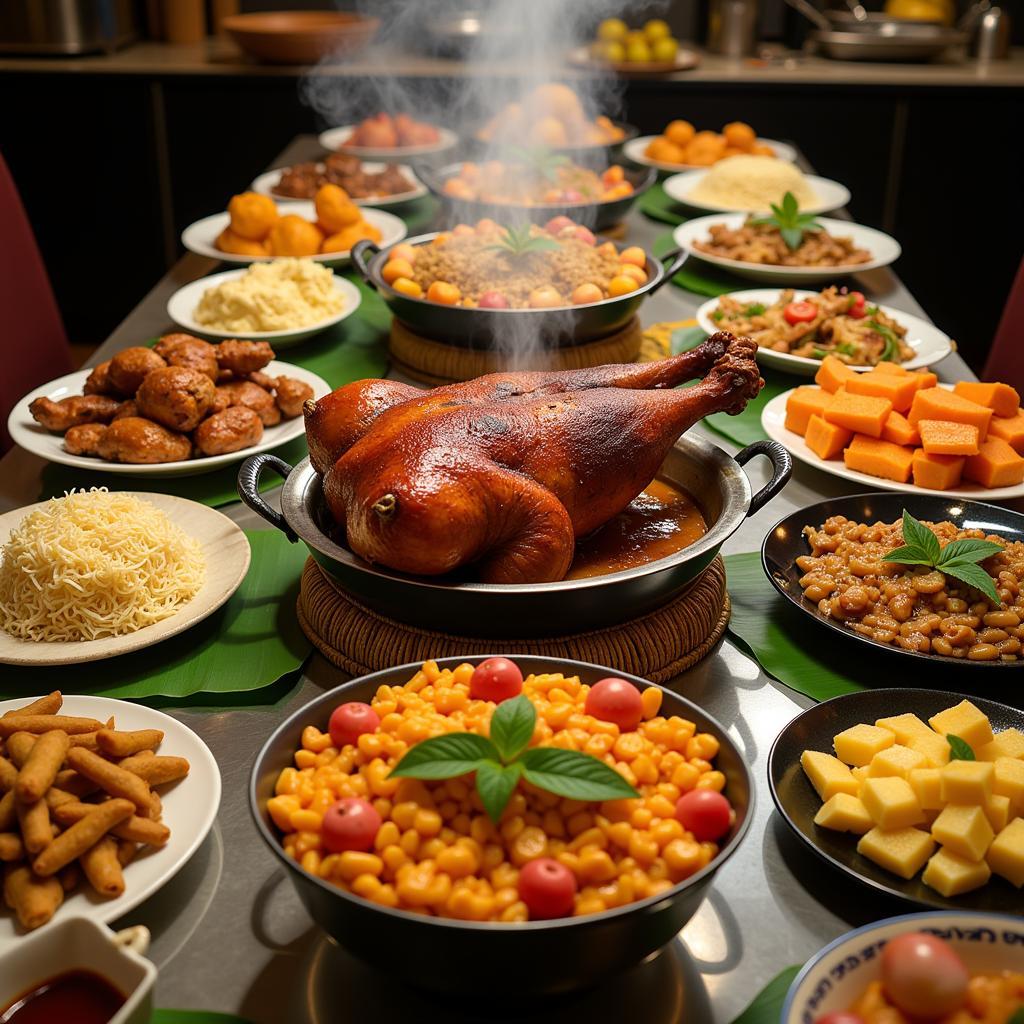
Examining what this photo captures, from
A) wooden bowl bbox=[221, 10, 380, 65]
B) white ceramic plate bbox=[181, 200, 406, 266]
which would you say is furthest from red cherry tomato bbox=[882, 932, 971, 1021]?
wooden bowl bbox=[221, 10, 380, 65]

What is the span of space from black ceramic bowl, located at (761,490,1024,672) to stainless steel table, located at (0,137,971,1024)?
342 mm

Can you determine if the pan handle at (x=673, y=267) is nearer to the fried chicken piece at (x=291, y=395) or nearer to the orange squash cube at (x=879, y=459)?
the orange squash cube at (x=879, y=459)

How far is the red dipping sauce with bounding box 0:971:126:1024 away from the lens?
93cm

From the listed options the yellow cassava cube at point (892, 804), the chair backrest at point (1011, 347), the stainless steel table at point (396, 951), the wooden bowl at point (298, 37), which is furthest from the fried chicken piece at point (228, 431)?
the wooden bowl at point (298, 37)

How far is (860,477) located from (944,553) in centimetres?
42

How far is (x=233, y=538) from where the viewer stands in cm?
182

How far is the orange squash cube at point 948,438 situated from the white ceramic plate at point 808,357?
0.40 m

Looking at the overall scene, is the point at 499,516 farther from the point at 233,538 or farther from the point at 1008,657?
the point at 1008,657

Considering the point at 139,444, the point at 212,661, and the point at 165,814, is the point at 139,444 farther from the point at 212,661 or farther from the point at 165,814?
the point at 165,814

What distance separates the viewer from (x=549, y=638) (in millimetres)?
1477

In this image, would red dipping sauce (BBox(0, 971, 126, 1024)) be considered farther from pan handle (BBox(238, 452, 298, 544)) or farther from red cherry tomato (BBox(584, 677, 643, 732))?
pan handle (BBox(238, 452, 298, 544))

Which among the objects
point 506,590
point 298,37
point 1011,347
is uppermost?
point 298,37

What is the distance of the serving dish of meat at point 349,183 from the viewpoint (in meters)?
3.71

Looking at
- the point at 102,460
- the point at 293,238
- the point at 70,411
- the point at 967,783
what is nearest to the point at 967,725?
the point at 967,783
